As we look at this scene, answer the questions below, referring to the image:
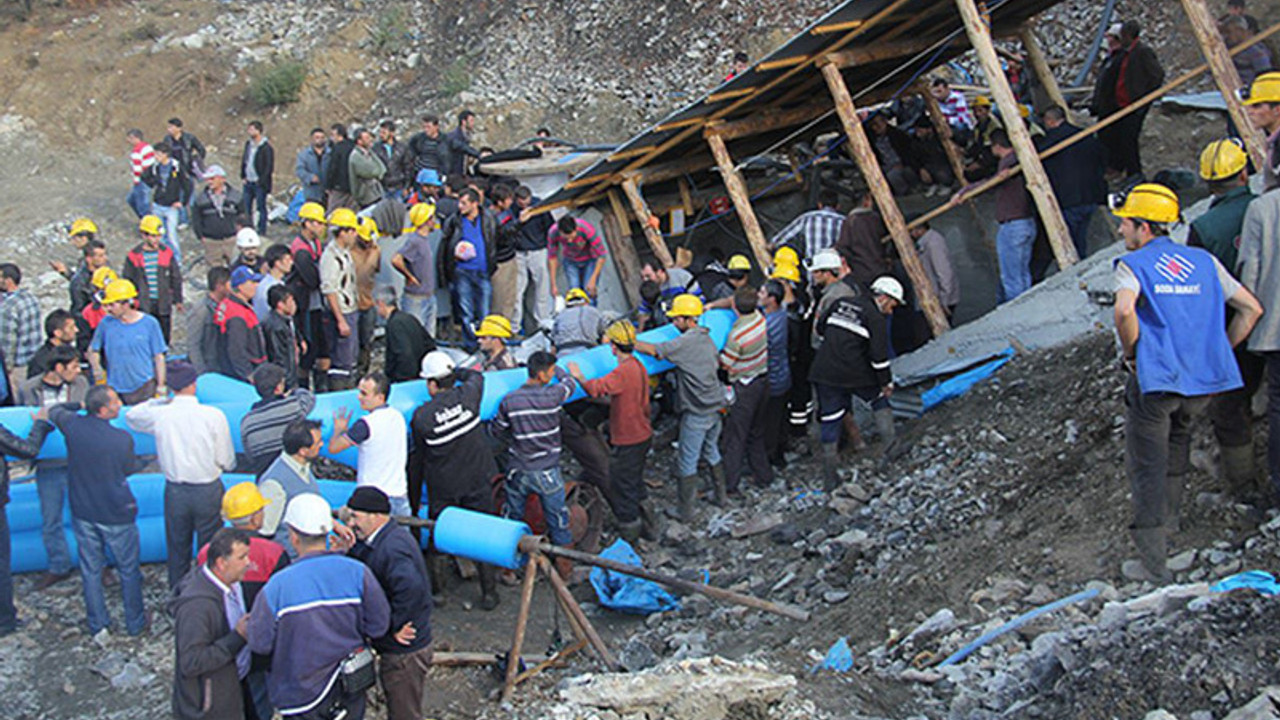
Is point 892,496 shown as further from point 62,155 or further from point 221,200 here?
point 62,155

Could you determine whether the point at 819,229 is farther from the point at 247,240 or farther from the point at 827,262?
the point at 247,240

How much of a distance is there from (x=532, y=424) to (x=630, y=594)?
137 centimetres

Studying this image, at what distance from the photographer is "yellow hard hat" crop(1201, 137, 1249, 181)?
20.4 ft

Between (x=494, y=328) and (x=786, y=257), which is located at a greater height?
(x=494, y=328)

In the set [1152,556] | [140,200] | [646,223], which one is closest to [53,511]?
[646,223]

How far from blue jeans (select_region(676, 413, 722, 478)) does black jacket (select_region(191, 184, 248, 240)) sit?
649 centimetres

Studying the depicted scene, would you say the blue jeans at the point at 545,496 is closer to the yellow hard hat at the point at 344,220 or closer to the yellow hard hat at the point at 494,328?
the yellow hard hat at the point at 494,328

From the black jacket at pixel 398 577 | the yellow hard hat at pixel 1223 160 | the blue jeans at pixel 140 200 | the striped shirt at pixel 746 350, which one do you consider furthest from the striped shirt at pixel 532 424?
the blue jeans at pixel 140 200

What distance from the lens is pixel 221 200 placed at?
13.4 meters

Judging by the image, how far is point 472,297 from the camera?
12.0m

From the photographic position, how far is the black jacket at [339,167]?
14.2 meters

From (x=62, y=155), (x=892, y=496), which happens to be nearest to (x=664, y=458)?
(x=892, y=496)

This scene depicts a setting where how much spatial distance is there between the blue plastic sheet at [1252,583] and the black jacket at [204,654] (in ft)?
14.5

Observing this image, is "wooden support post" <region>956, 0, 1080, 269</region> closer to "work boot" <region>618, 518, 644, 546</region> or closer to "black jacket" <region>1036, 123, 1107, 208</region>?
"black jacket" <region>1036, 123, 1107, 208</region>
